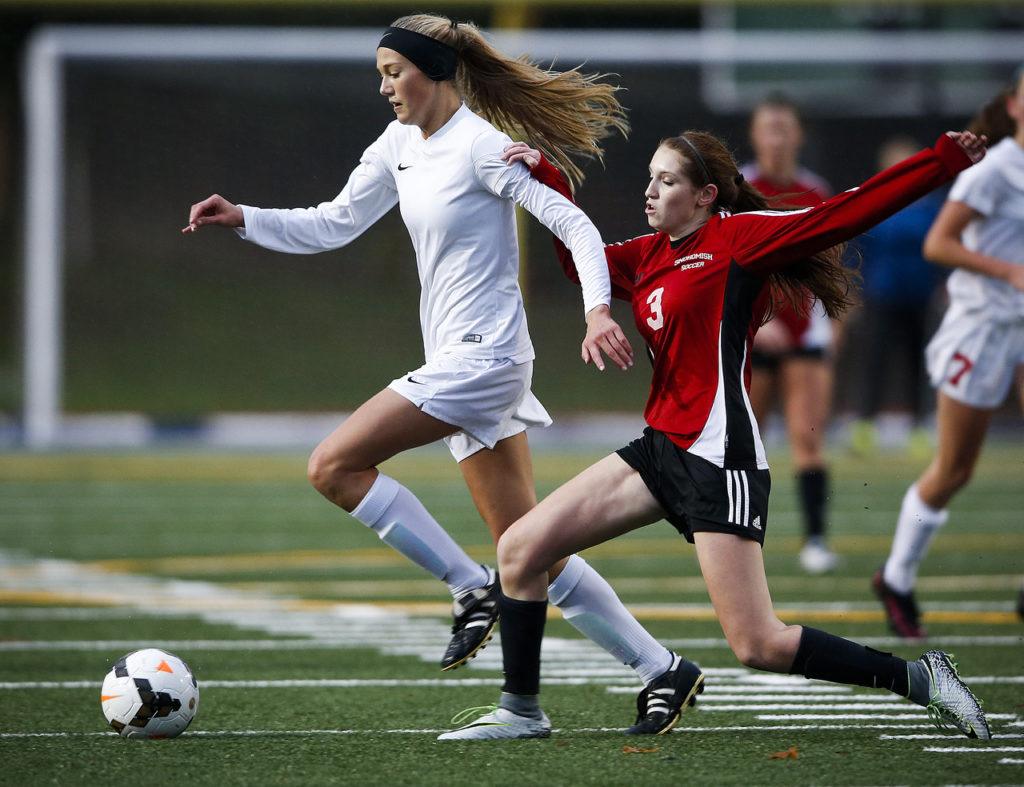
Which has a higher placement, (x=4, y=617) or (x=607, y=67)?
(x=607, y=67)

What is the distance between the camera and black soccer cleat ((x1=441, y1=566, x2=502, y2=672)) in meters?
5.37

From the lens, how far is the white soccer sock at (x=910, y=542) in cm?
679

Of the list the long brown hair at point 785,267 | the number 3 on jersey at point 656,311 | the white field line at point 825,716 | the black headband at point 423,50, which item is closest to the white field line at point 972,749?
the white field line at point 825,716

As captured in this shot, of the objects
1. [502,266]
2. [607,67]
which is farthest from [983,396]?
[607,67]

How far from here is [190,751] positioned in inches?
181

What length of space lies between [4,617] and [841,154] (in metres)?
13.4

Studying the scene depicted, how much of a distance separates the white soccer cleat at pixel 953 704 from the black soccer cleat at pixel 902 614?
2.08m

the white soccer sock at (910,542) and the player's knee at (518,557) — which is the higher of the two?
the player's knee at (518,557)

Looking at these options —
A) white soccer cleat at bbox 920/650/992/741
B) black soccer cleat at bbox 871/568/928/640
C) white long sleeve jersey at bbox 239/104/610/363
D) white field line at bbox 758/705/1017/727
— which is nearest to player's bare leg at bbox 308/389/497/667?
white long sleeve jersey at bbox 239/104/610/363

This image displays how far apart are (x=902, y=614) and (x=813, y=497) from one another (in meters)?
2.23

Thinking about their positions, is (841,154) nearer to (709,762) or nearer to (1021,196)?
(1021,196)

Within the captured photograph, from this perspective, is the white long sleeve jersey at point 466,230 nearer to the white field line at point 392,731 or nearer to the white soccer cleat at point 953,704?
the white field line at point 392,731

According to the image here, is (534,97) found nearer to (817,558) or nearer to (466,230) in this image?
(466,230)

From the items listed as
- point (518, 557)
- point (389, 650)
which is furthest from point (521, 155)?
point (389, 650)
